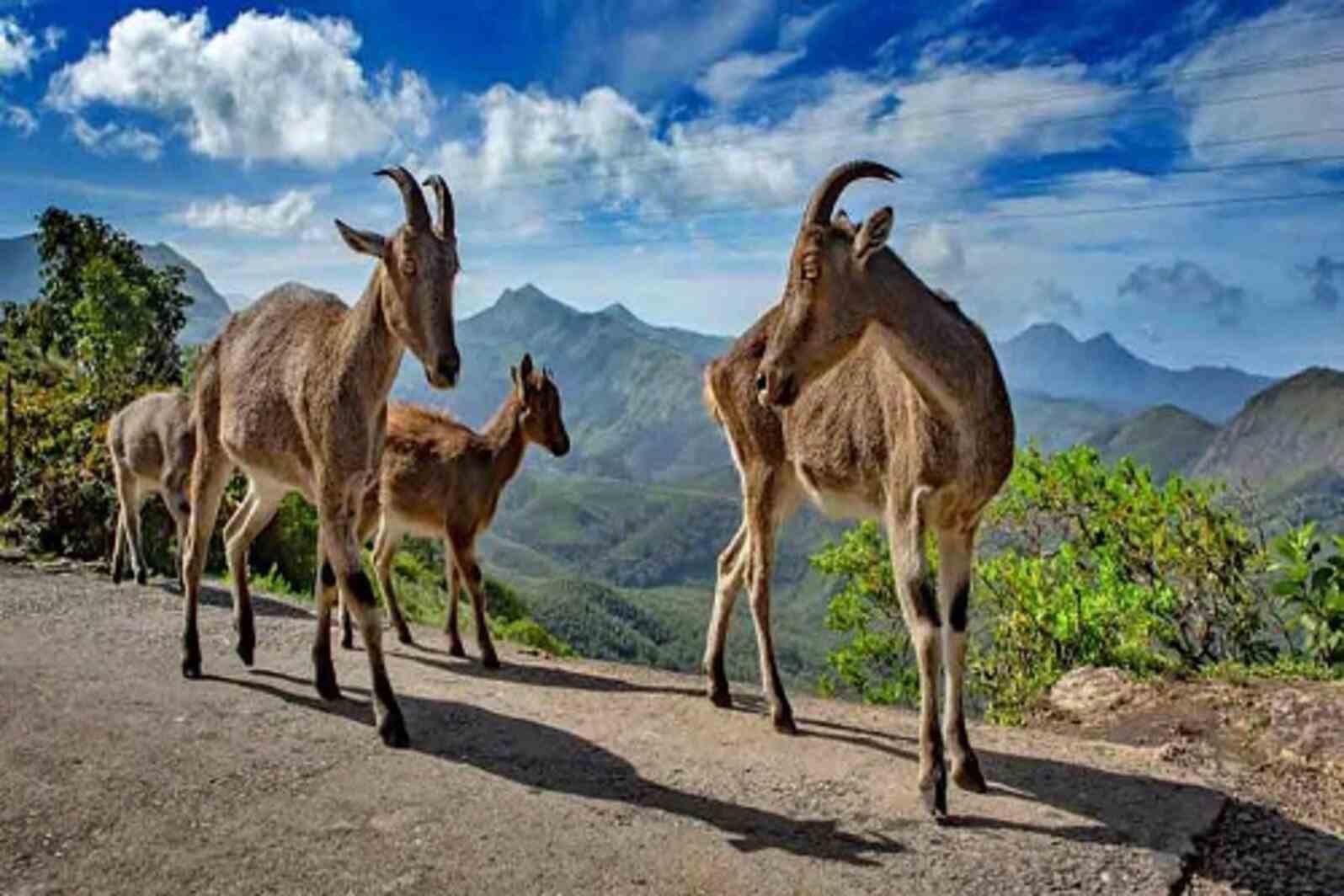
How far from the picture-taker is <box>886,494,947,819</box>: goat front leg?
726cm

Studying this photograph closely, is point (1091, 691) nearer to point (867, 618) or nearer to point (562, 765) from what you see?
point (867, 618)

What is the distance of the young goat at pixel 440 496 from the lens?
40.3ft

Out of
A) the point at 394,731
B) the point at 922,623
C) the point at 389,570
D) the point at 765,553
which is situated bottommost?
the point at 394,731

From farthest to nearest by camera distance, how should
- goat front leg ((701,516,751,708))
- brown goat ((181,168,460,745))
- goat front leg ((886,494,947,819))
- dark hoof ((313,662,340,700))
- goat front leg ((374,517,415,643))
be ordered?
goat front leg ((374,517,415,643))
goat front leg ((701,516,751,708))
dark hoof ((313,662,340,700))
brown goat ((181,168,460,745))
goat front leg ((886,494,947,819))

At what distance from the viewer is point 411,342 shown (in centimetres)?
862

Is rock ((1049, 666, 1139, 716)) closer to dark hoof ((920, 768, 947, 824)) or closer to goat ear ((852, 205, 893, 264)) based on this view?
dark hoof ((920, 768, 947, 824))

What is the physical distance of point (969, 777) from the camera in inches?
300

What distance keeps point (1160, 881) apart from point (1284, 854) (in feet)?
3.67

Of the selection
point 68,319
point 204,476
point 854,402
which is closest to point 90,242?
point 68,319

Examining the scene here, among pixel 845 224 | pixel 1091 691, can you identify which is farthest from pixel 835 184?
pixel 1091 691

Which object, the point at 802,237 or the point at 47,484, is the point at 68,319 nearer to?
the point at 47,484

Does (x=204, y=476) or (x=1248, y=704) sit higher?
(x=204, y=476)

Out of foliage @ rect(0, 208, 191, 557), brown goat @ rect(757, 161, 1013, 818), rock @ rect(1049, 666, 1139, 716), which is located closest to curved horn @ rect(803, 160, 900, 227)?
brown goat @ rect(757, 161, 1013, 818)

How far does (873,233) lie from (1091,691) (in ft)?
17.5
